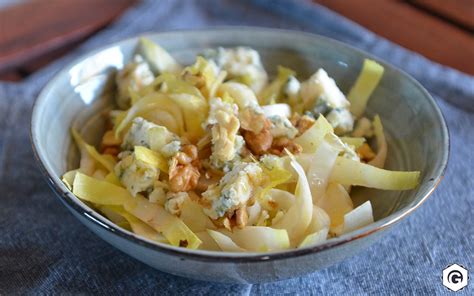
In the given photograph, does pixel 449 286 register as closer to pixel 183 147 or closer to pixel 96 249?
pixel 183 147

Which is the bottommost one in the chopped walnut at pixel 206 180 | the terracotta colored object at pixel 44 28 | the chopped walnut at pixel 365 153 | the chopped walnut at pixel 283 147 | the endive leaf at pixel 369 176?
the terracotta colored object at pixel 44 28

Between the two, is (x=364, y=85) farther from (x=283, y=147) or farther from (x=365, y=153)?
(x=283, y=147)

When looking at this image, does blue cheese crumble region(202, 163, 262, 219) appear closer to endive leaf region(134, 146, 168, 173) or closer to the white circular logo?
endive leaf region(134, 146, 168, 173)

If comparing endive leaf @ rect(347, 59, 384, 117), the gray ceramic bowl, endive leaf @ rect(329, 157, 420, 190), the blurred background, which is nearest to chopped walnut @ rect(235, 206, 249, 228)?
the gray ceramic bowl

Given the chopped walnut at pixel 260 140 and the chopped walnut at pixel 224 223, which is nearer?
the chopped walnut at pixel 224 223

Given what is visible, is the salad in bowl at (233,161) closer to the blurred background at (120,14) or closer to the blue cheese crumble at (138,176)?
the blue cheese crumble at (138,176)

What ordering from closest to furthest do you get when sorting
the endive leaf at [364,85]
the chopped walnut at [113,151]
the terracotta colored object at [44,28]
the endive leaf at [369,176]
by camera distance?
1. the endive leaf at [369,176]
2. the chopped walnut at [113,151]
3. the endive leaf at [364,85]
4. the terracotta colored object at [44,28]

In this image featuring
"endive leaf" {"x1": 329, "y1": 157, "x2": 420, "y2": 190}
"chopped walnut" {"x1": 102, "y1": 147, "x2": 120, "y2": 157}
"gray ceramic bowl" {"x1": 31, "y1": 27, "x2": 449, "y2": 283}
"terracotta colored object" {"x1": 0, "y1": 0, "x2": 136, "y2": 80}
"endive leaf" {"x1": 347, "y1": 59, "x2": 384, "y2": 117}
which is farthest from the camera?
"terracotta colored object" {"x1": 0, "y1": 0, "x2": 136, "y2": 80}

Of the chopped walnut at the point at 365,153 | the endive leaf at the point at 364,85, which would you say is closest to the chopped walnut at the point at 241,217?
the chopped walnut at the point at 365,153
